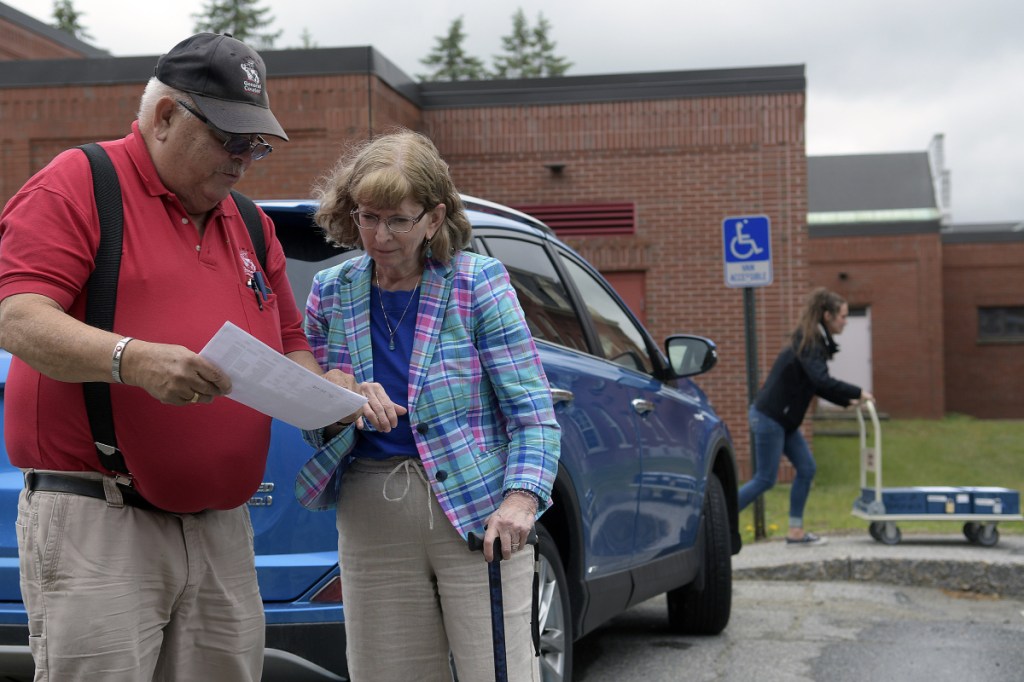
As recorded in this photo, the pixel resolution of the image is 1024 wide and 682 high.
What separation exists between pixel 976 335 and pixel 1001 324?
2.74 feet

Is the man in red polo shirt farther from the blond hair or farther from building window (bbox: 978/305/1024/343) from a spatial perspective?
building window (bbox: 978/305/1024/343)

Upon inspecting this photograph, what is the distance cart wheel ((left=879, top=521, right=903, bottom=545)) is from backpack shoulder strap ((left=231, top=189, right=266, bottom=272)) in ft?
24.5

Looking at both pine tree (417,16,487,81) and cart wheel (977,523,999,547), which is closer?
cart wheel (977,523,999,547)

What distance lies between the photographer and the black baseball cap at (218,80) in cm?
247

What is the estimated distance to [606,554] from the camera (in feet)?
15.0

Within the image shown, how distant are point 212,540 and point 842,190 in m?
32.0

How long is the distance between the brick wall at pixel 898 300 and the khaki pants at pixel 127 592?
1148 inches

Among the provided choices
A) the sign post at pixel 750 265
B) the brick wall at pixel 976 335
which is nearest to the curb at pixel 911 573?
the sign post at pixel 750 265

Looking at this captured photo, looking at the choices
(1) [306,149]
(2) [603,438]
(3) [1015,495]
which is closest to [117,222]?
(2) [603,438]

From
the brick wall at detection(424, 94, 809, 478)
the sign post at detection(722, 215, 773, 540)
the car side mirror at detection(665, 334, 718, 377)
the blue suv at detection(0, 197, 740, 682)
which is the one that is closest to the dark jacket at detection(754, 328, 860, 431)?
the sign post at detection(722, 215, 773, 540)

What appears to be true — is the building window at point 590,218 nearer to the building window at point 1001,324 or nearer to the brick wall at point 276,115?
the brick wall at point 276,115

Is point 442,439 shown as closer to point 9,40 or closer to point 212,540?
point 212,540

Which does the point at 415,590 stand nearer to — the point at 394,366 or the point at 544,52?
the point at 394,366

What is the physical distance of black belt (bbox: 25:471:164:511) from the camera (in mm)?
2375
